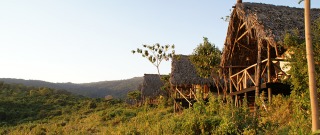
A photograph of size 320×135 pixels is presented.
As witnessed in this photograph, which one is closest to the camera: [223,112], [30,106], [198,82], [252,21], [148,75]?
[223,112]

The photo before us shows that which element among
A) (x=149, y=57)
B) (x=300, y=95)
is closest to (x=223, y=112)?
(x=300, y=95)

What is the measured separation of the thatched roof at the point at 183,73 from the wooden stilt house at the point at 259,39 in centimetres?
435

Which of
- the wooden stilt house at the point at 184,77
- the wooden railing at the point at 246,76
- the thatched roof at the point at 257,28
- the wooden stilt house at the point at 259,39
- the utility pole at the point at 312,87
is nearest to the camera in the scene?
the utility pole at the point at 312,87

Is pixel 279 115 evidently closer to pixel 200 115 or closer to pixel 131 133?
pixel 200 115

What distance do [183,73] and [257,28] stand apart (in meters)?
10.9

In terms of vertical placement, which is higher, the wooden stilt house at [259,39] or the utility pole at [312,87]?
the wooden stilt house at [259,39]

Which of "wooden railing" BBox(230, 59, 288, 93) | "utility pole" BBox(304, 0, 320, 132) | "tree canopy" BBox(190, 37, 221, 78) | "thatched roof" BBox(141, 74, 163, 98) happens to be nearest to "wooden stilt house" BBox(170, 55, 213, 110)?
"tree canopy" BBox(190, 37, 221, 78)

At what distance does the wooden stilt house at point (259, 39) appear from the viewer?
11469 millimetres

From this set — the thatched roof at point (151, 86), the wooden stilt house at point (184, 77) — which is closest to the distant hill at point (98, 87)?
the thatched roof at point (151, 86)

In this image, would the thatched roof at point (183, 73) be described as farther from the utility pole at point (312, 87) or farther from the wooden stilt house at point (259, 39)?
the utility pole at point (312, 87)

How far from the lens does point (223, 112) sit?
8.72 m

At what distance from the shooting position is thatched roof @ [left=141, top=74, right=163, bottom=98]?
35.9 m

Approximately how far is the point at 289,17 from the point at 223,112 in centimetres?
548

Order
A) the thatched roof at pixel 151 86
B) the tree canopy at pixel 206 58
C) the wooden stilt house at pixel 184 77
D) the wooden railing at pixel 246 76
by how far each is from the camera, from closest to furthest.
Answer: the wooden railing at pixel 246 76 < the tree canopy at pixel 206 58 < the wooden stilt house at pixel 184 77 < the thatched roof at pixel 151 86
